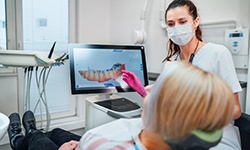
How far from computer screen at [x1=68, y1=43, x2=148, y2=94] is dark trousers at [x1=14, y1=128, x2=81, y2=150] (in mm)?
305

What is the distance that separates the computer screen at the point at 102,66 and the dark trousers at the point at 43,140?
305 millimetres

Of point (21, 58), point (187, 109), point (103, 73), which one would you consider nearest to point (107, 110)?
point (103, 73)

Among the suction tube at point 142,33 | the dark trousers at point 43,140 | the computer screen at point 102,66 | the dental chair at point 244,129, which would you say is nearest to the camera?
the dental chair at point 244,129

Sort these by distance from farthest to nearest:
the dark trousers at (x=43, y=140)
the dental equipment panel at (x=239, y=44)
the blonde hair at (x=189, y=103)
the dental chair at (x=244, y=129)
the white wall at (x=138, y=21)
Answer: the white wall at (x=138, y=21) < the dental equipment panel at (x=239, y=44) < the dark trousers at (x=43, y=140) < the dental chair at (x=244, y=129) < the blonde hair at (x=189, y=103)

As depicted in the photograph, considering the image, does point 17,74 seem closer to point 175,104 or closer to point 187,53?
point 187,53

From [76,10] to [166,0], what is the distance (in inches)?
36.9

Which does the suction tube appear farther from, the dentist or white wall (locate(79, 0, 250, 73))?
the dentist

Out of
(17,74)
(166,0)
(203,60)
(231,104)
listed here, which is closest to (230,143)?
(203,60)

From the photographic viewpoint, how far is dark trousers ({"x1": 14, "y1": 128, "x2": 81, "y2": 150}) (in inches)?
48.4

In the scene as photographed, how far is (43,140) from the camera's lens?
4.21 ft

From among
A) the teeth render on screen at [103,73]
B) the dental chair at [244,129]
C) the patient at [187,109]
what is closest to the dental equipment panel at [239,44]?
the dental chair at [244,129]

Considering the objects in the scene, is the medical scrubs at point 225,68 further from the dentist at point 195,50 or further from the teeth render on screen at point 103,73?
the teeth render on screen at point 103,73

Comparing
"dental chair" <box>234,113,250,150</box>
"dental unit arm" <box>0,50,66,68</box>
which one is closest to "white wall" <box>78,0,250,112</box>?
"dental chair" <box>234,113,250,150</box>

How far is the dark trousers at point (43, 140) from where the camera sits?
123 cm
